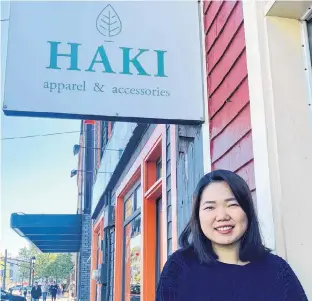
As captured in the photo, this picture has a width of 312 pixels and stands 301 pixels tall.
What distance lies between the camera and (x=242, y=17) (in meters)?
2.51

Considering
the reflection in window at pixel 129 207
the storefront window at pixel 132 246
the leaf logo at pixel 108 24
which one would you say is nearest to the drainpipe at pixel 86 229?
the reflection in window at pixel 129 207

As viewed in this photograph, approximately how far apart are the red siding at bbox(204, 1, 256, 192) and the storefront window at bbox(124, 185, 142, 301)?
3008 millimetres

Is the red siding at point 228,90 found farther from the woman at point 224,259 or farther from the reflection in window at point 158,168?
the reflection in window at point 158,168

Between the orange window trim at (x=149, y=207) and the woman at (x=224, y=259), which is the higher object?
the orange window trim at (x=149, y=207)

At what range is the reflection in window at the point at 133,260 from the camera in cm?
574

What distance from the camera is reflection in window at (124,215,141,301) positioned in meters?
5.74

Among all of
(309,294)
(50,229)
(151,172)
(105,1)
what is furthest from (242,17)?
(50,229)

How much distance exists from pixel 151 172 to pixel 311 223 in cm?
322

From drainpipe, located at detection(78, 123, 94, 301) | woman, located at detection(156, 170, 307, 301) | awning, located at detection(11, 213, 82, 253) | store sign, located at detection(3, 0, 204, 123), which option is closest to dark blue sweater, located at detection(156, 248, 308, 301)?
woman, located at detection(156, 170, 307, 301)

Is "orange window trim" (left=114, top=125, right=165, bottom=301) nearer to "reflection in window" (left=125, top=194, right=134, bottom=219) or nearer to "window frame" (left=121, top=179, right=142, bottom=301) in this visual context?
"window frame" (left=121, top=179, right=142, bottom=301)

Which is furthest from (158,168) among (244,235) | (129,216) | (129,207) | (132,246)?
(244,235)

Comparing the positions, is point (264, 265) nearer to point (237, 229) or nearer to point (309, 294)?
point (237, 229)

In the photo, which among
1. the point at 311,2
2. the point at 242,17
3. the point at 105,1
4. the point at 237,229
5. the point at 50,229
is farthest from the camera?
the point at 50,229

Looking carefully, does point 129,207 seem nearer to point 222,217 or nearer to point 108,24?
point 108,24
